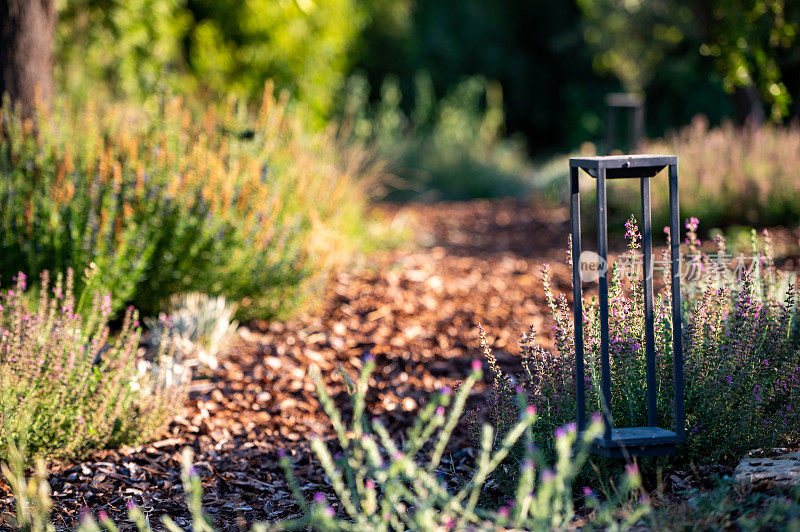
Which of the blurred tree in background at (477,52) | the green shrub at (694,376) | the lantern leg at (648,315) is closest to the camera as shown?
the lantern leg at (648,315)

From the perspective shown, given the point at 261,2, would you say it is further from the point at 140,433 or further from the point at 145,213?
the point at 140,433

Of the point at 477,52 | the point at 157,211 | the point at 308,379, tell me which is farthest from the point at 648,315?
the point at 477,52

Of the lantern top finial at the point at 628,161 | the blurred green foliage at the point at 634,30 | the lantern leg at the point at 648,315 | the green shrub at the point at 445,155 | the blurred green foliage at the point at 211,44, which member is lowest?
the lantern leg at the point at 648,315

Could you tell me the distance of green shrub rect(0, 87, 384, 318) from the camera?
3.80m

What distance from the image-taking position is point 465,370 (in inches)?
156

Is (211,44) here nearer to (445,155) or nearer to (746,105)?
(445,155)

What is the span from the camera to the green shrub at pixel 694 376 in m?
2.40

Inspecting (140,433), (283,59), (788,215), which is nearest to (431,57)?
(283,59)

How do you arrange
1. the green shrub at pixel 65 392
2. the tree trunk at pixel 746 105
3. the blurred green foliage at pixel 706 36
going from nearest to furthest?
the green shrub at pixel 65 392 < the blurred green foliage at pixel 706 36 < the tree trunk at pixel 746 105

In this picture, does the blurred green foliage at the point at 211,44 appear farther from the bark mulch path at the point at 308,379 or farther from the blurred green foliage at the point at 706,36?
the blurred green foliage at the point at 706,36

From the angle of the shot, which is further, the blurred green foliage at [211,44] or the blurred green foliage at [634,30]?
the blurred green foliage at [634,30]

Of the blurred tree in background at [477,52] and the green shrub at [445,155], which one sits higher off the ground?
the blurred tree in background at [477,52]

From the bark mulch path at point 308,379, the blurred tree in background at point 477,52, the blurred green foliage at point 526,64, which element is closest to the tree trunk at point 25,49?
the blurred tree in background at point 477,52

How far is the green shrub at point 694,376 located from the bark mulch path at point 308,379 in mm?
525
